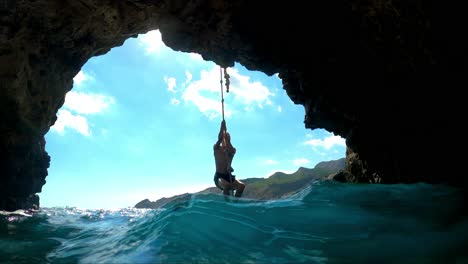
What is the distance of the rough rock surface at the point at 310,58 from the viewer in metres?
7.24

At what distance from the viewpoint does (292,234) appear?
5.20m

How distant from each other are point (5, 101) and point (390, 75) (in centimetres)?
1342

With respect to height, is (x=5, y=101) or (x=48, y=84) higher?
(x=48, y=84)

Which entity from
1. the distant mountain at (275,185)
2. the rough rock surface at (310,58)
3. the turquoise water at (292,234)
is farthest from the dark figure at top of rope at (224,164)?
the distant mountain at (275,185)

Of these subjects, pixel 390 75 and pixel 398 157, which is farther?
pixel 398 157

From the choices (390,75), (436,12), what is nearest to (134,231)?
(390,75)

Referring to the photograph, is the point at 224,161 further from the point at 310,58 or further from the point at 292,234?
the point at 292,234

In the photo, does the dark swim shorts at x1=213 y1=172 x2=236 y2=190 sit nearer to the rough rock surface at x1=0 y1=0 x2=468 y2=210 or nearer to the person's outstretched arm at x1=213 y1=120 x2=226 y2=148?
the person's outstretched arm at x1=213 y1=120 x2=226 y2=148

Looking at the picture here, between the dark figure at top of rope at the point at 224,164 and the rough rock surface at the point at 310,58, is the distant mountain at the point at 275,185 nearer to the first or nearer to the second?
the rough rock surface at the point at 310,58

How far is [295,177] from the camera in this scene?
172 ft

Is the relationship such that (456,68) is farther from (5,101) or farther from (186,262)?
(5,101)

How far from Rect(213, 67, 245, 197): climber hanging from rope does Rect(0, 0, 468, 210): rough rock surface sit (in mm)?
2097

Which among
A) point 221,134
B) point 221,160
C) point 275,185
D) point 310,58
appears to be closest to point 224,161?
point 221,160

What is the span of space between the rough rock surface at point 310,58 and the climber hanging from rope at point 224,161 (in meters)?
2.10
